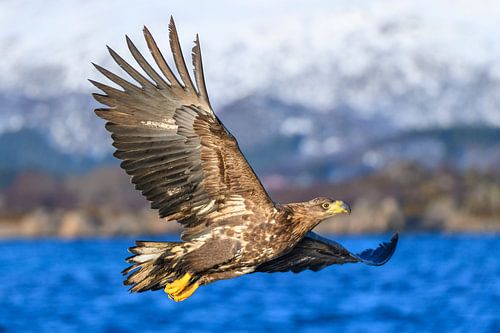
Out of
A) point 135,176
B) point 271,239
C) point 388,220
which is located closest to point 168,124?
point 135,176

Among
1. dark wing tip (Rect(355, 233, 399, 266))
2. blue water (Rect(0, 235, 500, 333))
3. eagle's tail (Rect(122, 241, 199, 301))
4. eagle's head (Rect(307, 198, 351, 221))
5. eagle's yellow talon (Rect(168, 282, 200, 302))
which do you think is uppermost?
blue water (Rect(0, 235, 500, 333))

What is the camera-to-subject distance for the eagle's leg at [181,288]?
424 inches

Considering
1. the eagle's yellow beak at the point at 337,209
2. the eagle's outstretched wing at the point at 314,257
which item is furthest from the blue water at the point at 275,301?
the eagle's yellow beak at the point at 337,209

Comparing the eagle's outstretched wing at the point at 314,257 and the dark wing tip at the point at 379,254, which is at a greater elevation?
the dark wing tip at the point at 379,254

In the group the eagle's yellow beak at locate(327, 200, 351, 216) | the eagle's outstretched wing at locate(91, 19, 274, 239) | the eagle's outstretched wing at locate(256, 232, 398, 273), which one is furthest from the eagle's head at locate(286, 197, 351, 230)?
the eagle's outstretched wing at locate(256, 232, 398, 273)

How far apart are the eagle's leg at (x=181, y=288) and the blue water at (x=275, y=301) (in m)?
17.4

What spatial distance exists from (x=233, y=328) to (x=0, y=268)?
24232 mm

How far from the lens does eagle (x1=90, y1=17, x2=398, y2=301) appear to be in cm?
1063

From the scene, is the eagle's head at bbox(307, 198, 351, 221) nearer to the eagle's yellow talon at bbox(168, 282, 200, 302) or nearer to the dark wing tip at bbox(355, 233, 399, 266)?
the eagle's yellow talon at bbox(168, 282, 200, 302)

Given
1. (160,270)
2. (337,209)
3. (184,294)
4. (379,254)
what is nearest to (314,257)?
(379,254)

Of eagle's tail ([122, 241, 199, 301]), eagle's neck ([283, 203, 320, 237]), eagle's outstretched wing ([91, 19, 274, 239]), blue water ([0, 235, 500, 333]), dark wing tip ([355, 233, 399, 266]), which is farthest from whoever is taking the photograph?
blue water ([0, 235, 500, 333])

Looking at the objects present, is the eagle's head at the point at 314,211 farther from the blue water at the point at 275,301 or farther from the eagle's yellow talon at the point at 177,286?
the blue water at the point at 275,301

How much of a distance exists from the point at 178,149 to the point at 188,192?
1.26 feet

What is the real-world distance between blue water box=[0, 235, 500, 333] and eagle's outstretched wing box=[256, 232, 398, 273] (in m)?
15.7
